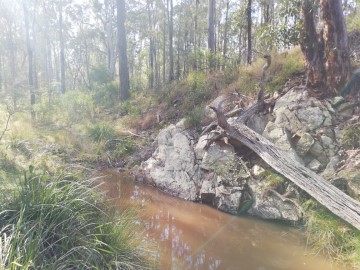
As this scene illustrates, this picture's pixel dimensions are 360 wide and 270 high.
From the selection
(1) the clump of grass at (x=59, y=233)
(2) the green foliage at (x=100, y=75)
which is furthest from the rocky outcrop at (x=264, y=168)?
(2) the green foliage at (x=100, y=75)

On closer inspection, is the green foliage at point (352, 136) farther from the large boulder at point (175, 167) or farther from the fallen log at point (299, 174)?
the large boulder at point (175, 167)

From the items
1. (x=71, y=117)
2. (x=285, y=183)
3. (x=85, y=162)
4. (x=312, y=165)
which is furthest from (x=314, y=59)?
(x=71, y=117)

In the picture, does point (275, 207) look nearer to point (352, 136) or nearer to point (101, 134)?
point (352, 136)

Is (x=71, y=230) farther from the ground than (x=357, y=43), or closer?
closer

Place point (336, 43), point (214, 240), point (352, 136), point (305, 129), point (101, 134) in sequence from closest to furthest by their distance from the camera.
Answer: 1. point (214, 240)
2. point (352, 136)
3. point (305, 129)
4. point (336, 43)
5. point (101, 134)

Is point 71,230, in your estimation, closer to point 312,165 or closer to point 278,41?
point 312,165

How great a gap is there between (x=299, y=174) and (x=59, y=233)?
347 cm

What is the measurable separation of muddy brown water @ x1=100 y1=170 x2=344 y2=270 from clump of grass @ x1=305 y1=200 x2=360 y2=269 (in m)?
0.14

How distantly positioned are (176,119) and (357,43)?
4883mm


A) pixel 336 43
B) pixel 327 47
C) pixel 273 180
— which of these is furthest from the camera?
pixel 327 47

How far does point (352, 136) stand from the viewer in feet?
16.7

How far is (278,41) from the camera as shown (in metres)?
6.95

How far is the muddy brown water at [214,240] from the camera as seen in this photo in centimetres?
345

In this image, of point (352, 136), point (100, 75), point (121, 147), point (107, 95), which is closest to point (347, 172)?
point (352, 136)
